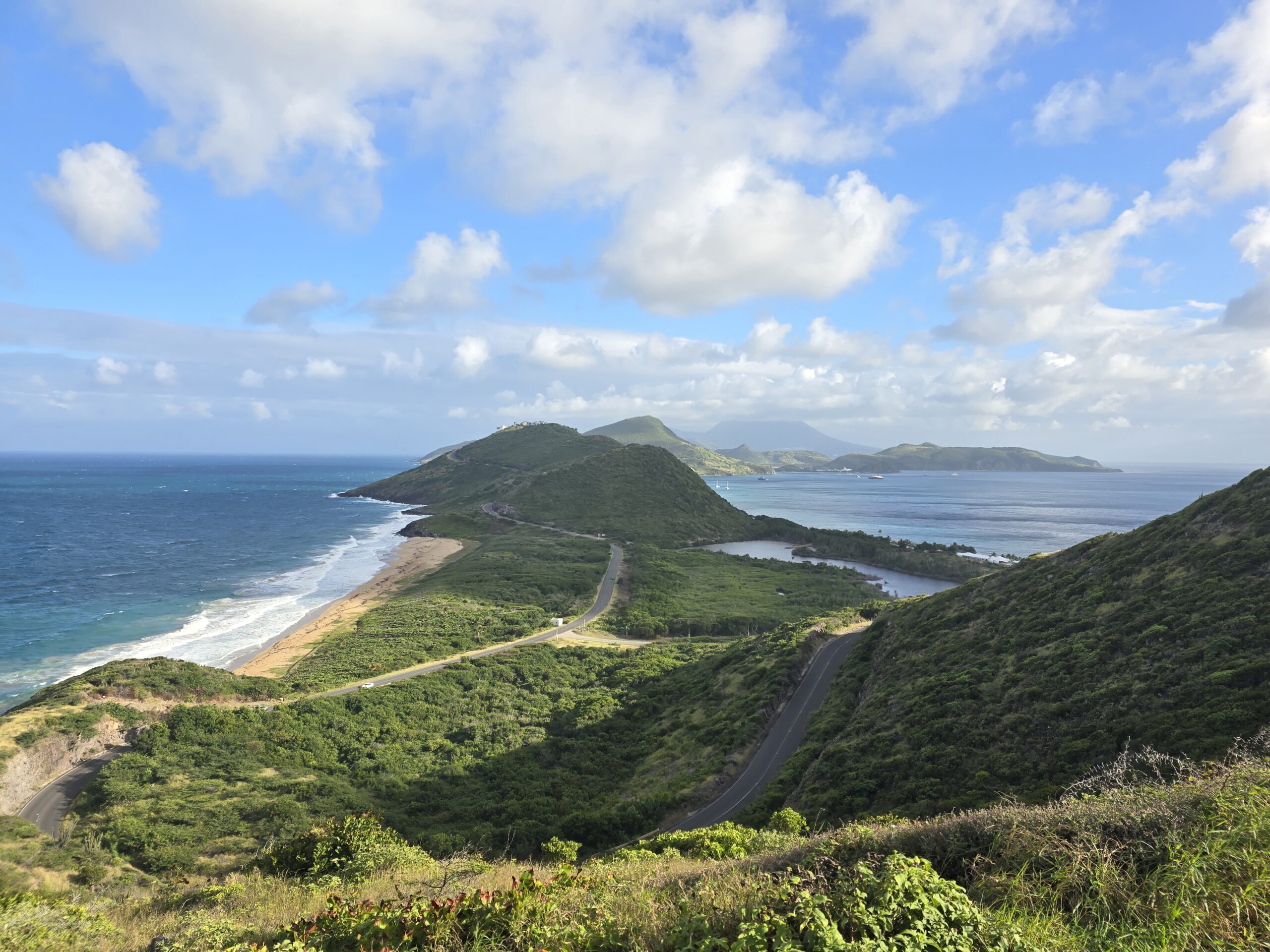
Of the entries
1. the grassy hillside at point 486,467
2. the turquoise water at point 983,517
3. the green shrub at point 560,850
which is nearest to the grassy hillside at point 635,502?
the grassy hillside at point 486,467

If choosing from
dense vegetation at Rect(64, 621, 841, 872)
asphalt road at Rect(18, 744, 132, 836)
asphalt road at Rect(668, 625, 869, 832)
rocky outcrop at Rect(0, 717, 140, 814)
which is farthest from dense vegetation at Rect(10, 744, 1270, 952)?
rocky outcrop at Rect(0, 717, 140, 814)

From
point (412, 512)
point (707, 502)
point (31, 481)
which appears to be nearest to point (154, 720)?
point (707, 502)

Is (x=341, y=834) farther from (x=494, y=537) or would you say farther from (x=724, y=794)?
(x=494, y=537)

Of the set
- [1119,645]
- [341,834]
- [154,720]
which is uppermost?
[1119,645]

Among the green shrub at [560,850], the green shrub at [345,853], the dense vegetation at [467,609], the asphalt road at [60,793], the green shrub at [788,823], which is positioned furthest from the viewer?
the dense vegetation at [467,609]

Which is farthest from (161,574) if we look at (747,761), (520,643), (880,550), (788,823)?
(880,550)

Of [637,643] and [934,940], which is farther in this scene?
[637,643]

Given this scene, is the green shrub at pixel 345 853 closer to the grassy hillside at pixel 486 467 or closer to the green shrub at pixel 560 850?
the green shrub at pixel 560 850
